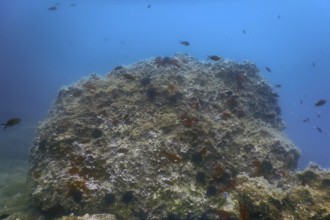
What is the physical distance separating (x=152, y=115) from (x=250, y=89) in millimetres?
4502

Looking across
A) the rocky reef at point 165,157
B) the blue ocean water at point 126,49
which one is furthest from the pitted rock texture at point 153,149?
the blue ocean water at point 126,49

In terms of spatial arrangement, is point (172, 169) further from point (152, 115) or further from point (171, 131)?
point (152, 115)

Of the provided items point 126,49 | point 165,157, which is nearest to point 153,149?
point 165,157

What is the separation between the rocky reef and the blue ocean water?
6381 mm

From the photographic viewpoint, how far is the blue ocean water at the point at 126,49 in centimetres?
3888

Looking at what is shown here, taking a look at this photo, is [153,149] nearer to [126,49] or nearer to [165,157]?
[165,157]

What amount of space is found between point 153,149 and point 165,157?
14.6 inches

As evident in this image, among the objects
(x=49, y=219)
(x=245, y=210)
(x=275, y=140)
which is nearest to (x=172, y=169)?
(x=245, y=210)

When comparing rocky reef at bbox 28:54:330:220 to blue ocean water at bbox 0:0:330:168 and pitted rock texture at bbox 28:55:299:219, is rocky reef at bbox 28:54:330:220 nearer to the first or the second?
pitted rock texture at bbox 28:55:299:219

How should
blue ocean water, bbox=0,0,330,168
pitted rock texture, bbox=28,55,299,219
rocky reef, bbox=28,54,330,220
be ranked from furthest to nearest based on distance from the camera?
blue ocean water, bbox=0,0,330,168, pitted rock texture, bbox=28,55,299,219, rocky reef, bbox=28,54,330,220

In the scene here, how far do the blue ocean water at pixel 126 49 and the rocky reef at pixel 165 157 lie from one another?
6381mm

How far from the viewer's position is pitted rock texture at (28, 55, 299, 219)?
23.5 feet

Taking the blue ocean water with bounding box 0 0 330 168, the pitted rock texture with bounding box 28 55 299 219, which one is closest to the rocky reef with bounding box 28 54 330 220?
the pitted rock texture with bounding box 28 55 299 219

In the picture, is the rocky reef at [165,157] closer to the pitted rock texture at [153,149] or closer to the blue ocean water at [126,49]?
the pitted rock texture at [153,149]
